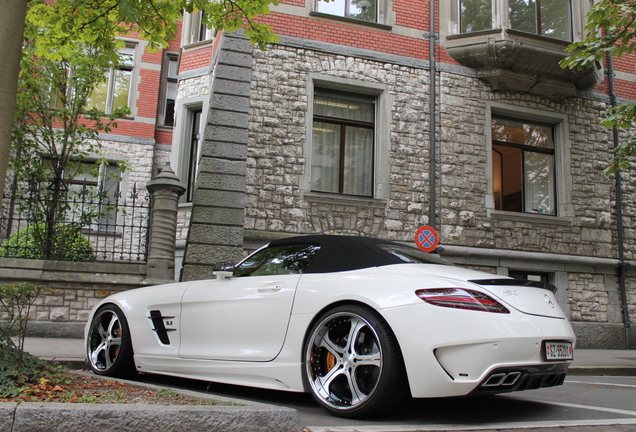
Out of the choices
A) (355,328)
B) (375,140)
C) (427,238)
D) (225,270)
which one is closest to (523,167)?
(375,140)

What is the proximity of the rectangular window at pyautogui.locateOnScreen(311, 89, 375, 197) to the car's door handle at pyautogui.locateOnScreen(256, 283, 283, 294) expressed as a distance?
768 cm

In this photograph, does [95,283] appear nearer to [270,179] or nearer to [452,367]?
[270,179]

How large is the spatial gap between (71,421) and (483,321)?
2.32 meters

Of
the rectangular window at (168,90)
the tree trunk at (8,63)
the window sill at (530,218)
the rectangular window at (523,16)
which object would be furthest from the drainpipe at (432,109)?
the rectangular window at (168,90)

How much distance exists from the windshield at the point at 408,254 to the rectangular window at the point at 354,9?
934cm

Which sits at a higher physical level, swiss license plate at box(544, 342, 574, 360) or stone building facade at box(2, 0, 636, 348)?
stone building facade at box(2, 0, 636, 348)

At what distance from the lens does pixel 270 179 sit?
1123cm

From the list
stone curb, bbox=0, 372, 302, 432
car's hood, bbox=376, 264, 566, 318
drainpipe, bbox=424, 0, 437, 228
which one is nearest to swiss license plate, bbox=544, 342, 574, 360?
car's hood, bbox=376, 264, 566, 318

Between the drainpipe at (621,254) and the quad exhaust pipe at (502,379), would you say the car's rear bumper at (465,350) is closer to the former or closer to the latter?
the quad exhaust pipe at (502,379)

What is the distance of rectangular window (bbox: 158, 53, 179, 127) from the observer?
62.6ft

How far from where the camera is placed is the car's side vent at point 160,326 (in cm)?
479

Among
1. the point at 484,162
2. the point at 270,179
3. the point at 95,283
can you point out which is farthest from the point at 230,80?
the point at 484,162

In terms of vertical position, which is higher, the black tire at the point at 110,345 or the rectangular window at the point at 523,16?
the rectangular window at the point at 523,16

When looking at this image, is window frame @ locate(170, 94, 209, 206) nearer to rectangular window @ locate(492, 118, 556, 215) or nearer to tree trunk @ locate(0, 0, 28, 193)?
rectangular window @ locate(492, 118, 556, 215)
